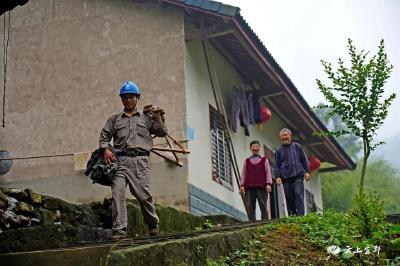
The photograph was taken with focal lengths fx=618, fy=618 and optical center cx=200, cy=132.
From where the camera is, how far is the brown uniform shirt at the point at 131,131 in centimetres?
663

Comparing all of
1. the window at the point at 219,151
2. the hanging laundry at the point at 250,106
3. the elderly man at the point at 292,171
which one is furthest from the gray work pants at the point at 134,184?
the hanging laundry at the point at 250,106

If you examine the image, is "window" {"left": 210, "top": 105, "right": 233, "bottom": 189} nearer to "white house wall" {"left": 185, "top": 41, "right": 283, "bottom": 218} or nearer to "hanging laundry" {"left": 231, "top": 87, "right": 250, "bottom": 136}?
"white house wall" {"left": 185, "top": 41, "right": 283, "bottom": 218}

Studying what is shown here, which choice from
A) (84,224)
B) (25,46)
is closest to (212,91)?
(25,46)

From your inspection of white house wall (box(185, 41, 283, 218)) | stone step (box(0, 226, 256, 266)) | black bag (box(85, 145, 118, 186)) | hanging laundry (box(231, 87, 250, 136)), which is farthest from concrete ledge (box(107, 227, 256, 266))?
hanging laundry (box(231, 87, 250, 136))

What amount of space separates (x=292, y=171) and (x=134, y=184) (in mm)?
4121

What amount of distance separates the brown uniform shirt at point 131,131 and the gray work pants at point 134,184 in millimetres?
157

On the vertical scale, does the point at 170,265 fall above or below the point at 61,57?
below

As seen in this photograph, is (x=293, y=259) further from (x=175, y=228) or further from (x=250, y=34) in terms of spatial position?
(x=250, y=34)

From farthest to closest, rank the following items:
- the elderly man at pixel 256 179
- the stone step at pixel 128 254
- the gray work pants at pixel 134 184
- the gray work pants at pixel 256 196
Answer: the gray work pants at pixel 256 196, the elderly man at pixel 256 179, the gray work pants at pixel 134 184, the stone step at pixel 128 254

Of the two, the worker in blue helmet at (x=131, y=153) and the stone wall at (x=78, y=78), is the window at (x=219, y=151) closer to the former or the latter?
the stone wall at (x=78, y=78)

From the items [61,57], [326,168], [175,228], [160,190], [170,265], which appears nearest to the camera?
[170,265]

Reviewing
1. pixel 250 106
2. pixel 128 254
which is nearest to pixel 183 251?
pixel 128 254

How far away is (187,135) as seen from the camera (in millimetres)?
11461

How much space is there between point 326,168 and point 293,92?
7.61 metres
